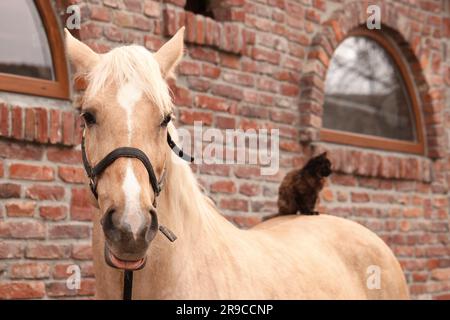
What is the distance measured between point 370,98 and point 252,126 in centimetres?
181

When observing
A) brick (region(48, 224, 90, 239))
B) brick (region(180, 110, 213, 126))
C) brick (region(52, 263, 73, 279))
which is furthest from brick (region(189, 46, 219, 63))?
brick (region(52, 263, 73, 279))

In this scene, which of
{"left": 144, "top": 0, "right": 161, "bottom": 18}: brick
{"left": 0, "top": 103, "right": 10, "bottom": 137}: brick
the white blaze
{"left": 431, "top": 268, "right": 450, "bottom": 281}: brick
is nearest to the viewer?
the white blaze

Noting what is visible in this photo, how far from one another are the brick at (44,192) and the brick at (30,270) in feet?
1.25

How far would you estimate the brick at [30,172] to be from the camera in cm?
412

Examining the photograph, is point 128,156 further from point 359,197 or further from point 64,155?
point 359,197

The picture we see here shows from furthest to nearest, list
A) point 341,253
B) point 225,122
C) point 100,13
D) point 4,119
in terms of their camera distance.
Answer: point 225,122 < point 100,13 < point 4,119 < point 341,253

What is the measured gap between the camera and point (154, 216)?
92.7 inches

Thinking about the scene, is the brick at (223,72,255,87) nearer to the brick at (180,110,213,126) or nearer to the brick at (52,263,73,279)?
the brick at (180,110,213,126)

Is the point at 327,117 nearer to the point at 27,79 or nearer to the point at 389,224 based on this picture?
the point at 389,224

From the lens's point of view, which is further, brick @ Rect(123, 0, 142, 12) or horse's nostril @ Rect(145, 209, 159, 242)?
brick @ Rect(123, 0, 142, 12)

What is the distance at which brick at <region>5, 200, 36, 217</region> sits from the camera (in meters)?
4.08

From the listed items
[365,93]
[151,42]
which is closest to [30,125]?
[151,42]

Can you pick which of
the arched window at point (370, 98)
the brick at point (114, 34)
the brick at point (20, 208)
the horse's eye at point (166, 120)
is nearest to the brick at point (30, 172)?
the brick at point (20, 208)

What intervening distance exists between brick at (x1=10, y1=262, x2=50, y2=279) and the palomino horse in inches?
56.7
